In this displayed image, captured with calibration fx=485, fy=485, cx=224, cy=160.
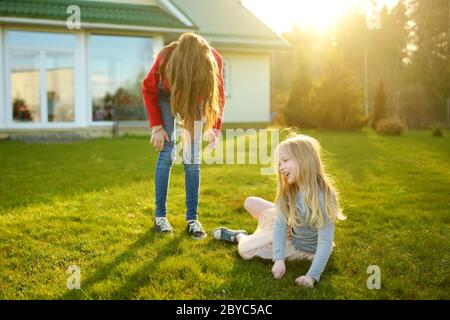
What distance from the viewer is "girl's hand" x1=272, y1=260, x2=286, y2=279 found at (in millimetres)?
2873

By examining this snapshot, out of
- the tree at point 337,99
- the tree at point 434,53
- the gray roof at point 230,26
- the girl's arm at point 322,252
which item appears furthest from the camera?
the tree at point 434,53

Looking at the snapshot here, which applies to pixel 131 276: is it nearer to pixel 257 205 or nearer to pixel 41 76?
pixel 257 205

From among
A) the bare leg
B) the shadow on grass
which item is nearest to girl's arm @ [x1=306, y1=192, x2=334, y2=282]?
the bare leg

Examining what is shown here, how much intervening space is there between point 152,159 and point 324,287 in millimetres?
5933

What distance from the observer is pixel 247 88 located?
1783 cm

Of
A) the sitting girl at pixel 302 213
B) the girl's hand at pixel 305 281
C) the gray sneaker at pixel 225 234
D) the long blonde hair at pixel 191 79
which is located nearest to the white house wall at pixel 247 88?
the long blonde hair at pixel 191 79

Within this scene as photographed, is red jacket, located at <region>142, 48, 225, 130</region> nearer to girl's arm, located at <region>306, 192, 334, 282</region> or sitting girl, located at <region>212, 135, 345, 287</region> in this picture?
sitting girl, located at <region>212, 135, 345, 287</region>

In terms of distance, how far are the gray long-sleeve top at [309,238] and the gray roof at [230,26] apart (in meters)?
13.5

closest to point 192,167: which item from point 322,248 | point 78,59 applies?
point 322,248

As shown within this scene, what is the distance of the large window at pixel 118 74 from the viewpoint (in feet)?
45.4

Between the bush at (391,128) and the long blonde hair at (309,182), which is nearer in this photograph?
the long blonde hair at (309,182)

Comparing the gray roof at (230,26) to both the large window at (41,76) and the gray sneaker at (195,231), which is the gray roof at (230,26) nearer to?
the large window at (41,76)

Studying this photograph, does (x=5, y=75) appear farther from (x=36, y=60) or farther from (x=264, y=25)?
(x=264, y=25)
